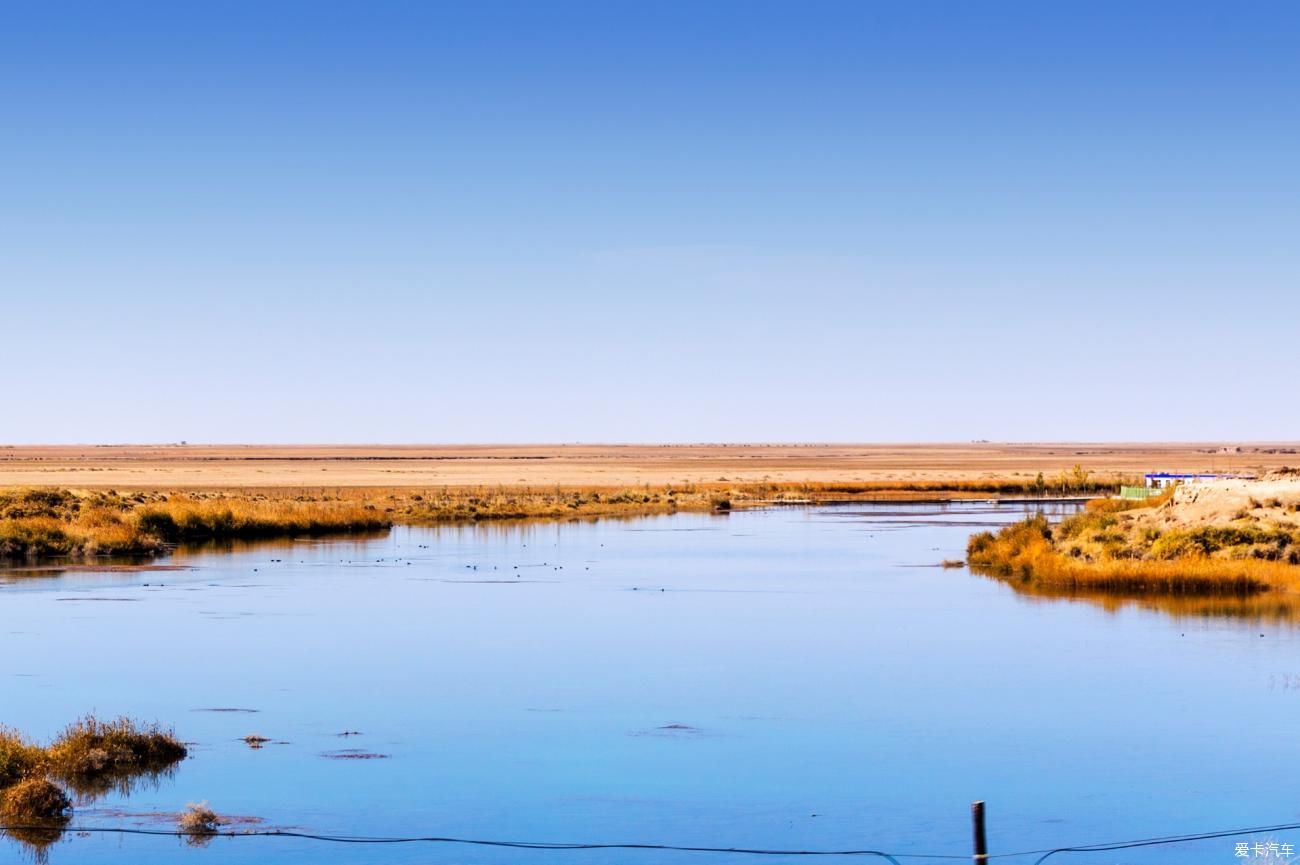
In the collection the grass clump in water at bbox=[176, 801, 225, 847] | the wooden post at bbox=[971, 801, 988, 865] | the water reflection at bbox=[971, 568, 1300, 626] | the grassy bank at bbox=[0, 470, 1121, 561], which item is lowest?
the grass clump in water at bbox=[176, 801, 225, 847]

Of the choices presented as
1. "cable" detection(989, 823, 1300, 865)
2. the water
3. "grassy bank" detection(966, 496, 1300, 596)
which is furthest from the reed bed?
"grassy bank" detection(966, 496, 1300, 596)

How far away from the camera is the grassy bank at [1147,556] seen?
33438 millimetres

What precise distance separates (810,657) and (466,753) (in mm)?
8780

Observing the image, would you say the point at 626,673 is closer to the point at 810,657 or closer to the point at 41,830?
the point at 810,657

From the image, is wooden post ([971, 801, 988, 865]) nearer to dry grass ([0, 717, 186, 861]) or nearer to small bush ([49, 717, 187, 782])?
dry grass ([0, 717, 186, 861])

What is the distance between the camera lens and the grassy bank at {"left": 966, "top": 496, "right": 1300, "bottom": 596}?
33.4 meters

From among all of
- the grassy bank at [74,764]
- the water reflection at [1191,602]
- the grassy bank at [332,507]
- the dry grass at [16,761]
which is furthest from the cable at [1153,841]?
the grassy bank at [332,507]

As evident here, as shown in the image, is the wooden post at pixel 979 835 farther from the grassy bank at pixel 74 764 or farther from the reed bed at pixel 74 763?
the grassy bank at pixel 74 764

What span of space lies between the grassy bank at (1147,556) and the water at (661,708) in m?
2.23

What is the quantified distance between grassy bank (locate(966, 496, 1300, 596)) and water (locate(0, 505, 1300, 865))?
87.9 inches

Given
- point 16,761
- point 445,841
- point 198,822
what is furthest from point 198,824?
point 16,761

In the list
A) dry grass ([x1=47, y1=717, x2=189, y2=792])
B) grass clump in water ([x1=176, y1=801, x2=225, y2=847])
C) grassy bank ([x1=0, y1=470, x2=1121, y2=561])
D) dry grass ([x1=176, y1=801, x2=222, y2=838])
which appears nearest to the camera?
grass clump in water ([x1=176, y1=801, x2=225, y2=847])

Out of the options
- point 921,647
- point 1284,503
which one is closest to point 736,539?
point 1284,503

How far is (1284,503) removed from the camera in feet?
123
